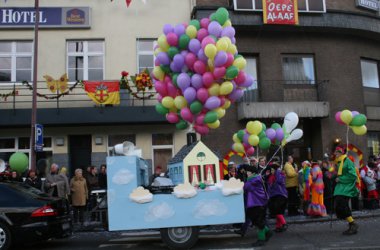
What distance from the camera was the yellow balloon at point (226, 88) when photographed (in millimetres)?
10266

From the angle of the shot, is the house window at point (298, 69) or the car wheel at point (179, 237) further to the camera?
the house window at point (298, 69)

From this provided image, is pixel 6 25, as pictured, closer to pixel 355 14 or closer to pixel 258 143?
pixel 258 143

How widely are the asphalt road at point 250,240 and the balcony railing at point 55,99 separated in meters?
6.06

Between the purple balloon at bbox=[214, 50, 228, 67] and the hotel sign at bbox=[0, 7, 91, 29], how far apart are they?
8571 mm

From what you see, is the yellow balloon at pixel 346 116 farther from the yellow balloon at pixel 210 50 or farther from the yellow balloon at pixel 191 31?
the yellow balloon at pixel 191 31

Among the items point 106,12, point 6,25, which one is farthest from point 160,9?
point 6,25

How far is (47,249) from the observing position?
9.28 metres

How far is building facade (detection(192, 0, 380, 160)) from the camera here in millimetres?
16453

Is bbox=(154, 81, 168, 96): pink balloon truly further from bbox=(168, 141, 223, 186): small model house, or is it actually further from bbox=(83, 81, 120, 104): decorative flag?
bbox=(83, 81, 120, 104): decorative flag

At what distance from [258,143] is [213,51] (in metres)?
2.73

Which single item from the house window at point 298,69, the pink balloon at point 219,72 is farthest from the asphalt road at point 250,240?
the house window at point 298,69

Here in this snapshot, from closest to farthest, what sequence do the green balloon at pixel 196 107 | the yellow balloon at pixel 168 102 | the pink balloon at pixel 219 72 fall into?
the pink balloon at pixel 219 72, the green balloon at pixel 196 107, the yellow balloon at pixel 168 102

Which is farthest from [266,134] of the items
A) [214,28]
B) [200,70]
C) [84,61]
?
[84,61]

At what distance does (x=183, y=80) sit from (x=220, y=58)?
1.04 metres
